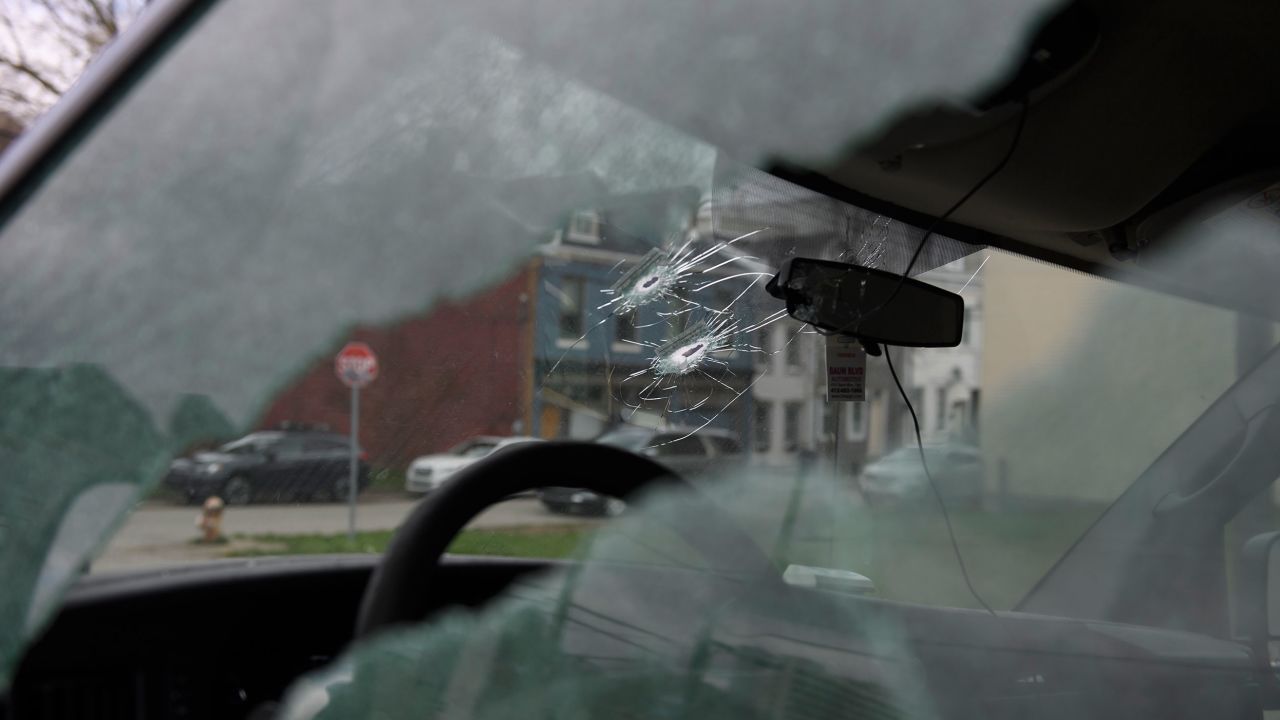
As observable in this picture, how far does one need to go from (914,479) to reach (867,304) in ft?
0.92

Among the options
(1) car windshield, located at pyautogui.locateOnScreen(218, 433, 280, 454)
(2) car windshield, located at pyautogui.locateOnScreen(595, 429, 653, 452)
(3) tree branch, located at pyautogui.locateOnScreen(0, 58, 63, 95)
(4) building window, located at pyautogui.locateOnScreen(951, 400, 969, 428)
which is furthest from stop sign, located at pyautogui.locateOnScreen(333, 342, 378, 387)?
(4) building window, located at pyautogui.locateOnScreen(951, 400, 969, 428)

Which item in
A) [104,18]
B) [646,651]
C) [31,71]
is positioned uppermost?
[104,18]

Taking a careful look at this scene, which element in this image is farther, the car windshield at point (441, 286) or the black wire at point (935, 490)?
the black wire at point (935, 490)

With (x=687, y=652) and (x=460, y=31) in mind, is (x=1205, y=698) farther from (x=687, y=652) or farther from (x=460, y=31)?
(x=460, y=31)

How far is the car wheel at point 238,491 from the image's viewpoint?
110 cm

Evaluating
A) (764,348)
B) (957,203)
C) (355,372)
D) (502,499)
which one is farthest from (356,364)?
(957,203)

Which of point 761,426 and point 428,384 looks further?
point 761,426

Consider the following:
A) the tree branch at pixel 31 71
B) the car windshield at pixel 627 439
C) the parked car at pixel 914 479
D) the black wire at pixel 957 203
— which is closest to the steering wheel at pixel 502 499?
the car windshield at pixel 627 439

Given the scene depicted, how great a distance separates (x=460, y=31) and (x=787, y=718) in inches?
35.5

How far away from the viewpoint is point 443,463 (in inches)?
46.5

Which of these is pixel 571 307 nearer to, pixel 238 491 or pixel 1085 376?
A: pixel 238 491

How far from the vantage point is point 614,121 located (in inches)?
47.7

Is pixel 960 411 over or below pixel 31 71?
below

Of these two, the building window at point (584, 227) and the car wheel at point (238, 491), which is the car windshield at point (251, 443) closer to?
the car wheel at point (238, 491)
